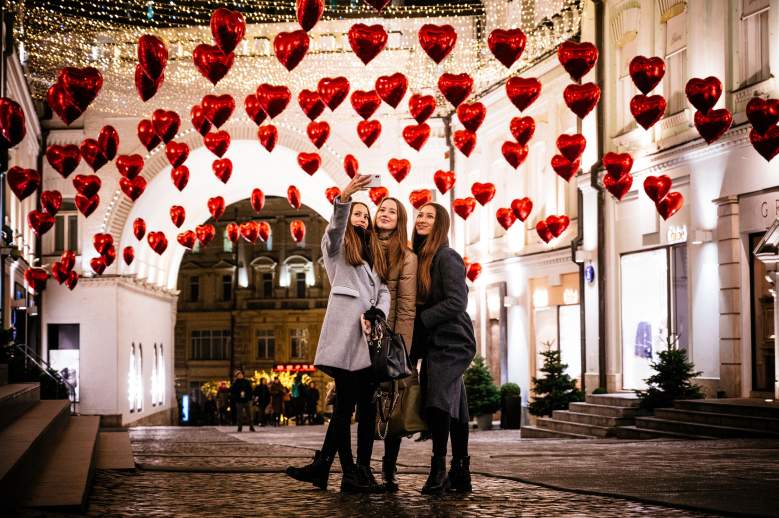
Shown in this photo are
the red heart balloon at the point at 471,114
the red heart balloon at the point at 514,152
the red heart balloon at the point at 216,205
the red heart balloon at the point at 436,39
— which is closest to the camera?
the red heart balloon at the point at 436,39

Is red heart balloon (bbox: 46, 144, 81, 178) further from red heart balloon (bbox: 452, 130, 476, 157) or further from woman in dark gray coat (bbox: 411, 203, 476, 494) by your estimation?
woman in dark gray coat (bbox: 411, 203, 476, 494)

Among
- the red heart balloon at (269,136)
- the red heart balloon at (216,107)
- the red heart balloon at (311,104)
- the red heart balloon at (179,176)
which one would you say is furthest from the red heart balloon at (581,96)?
the red heart balloon at (179,176)

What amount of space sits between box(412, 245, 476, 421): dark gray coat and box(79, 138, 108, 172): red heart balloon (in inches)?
751

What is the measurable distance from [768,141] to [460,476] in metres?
11.1

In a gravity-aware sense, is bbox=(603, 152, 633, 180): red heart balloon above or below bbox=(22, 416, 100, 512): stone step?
above

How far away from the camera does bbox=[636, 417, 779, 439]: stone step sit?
53.4 ft


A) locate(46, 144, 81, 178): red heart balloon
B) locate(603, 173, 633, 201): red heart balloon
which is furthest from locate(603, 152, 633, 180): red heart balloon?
locate(46, 144, 81, 178): red heart balloon

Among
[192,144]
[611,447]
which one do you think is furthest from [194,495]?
[192,144]

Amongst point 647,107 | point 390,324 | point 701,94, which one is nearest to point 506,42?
point 647,107

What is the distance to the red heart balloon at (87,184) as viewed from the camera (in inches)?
1140

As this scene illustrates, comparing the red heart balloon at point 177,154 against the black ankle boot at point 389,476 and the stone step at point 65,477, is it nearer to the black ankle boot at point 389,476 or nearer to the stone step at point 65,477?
the stone step at point 65,477

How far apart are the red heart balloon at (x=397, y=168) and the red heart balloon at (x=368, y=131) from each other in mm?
1758

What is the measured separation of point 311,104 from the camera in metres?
25.5

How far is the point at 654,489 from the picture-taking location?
325 inches
